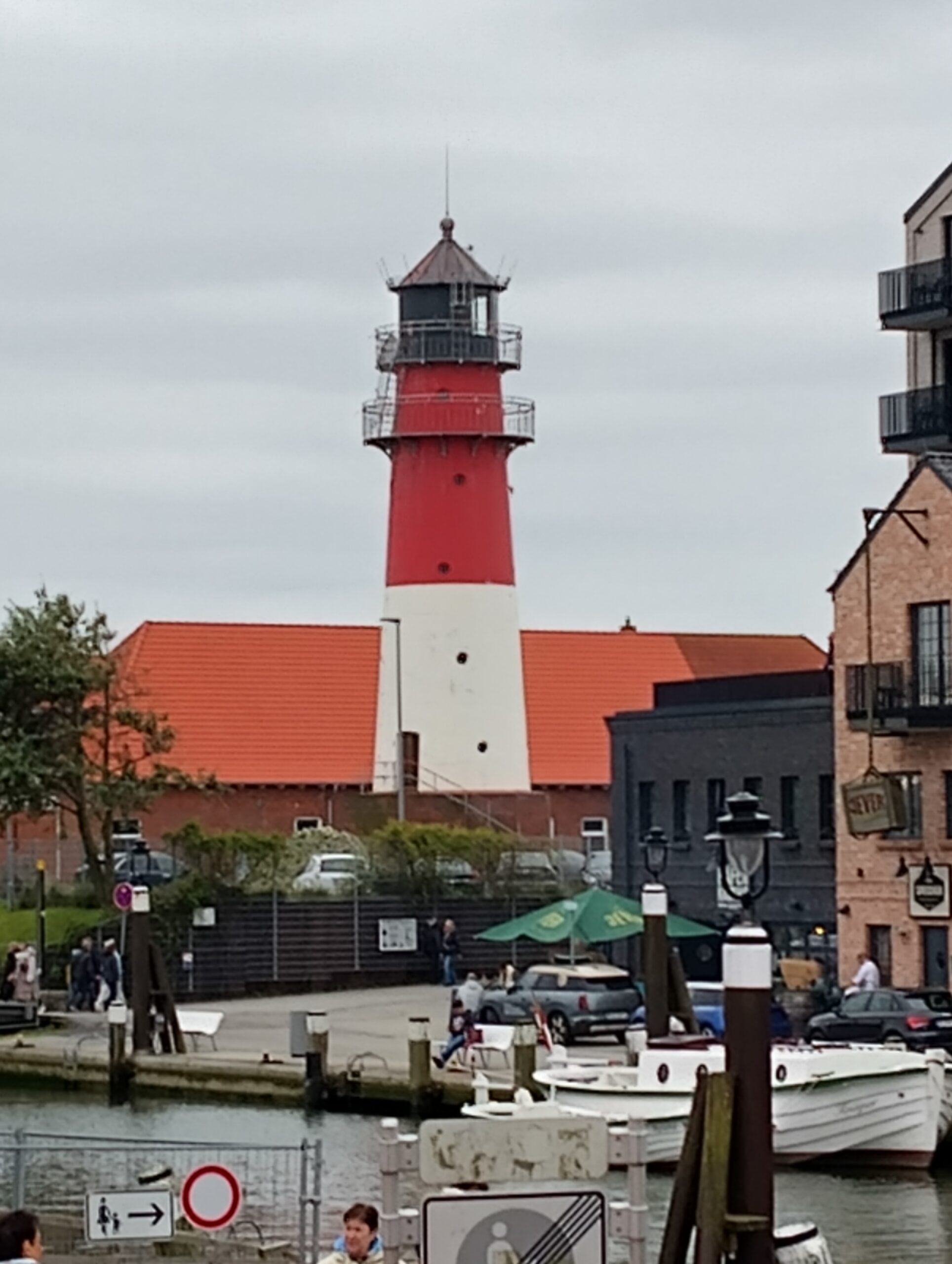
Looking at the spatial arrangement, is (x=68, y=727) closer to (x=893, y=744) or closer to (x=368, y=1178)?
(x=893, y=744)

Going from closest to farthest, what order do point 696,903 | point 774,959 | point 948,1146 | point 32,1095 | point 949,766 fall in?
1. point 948,1146
2. point 32,1095
3. point 949,766
4. point 774,959
5. point 696,903

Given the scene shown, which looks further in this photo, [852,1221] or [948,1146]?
[948,1146]

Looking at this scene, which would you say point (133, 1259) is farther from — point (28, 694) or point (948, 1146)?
point (28, 694)

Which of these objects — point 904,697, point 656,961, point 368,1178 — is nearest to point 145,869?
point 904,697

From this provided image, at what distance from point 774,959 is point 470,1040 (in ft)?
44.9

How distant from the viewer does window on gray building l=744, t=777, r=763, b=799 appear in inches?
2357

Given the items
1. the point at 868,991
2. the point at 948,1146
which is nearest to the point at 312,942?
the point at 868,991

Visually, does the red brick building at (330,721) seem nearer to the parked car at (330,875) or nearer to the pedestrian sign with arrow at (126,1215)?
the parked car at (330,875)

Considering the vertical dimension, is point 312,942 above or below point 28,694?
below

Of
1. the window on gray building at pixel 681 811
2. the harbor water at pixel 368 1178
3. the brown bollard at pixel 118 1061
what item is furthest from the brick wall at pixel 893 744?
the harbor water at pixel 368 1178

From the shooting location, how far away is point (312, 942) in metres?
63.4

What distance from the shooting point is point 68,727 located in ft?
213

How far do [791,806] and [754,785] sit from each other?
169 cm

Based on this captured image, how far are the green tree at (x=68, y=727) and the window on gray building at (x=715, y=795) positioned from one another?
12.0 meters
